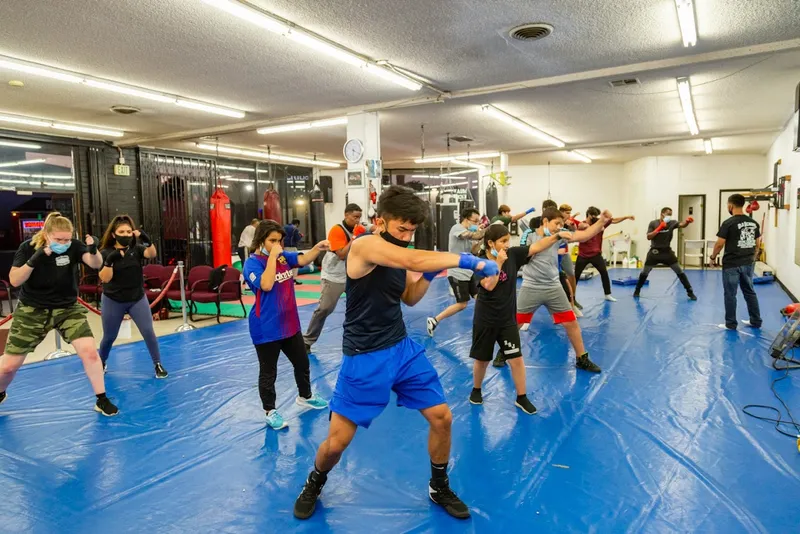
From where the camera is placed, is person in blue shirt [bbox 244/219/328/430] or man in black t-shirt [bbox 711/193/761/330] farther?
man in black t-shirt [bbox 711/193/761/330]

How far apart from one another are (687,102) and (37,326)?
869cm

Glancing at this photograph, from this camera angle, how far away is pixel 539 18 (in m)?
4.64

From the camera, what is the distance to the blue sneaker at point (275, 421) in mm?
3574

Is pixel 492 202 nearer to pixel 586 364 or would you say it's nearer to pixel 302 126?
pixel 302 126

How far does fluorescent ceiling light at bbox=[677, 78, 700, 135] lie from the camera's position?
6.82 metres

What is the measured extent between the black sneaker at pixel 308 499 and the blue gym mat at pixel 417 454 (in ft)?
0.15

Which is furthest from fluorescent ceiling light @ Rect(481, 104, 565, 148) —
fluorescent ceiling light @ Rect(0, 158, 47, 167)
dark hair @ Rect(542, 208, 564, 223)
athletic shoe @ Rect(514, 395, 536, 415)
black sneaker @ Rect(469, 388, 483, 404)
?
fluorescent ceiling light @ Rect(0, 158, 47, 167)

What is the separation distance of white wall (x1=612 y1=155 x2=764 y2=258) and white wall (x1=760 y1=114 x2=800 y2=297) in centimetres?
235

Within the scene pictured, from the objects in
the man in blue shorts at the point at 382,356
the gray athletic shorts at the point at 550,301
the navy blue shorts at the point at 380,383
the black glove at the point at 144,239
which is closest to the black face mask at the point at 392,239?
the man in blue shorts at the point at 382,356

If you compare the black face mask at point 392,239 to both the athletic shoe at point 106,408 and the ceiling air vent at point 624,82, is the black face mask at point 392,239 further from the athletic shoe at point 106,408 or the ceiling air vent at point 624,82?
the ceiling air vent at point 624,82

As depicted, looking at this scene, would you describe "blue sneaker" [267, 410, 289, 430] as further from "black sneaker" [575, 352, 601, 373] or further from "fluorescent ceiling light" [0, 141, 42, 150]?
"fluorescent ceiling light" [0, 141, 42, 150]

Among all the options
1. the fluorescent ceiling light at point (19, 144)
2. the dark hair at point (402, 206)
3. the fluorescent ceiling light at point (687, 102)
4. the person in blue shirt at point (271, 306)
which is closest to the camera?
the dark hair at point (402, 206)

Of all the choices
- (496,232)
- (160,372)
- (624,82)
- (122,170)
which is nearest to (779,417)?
(496,232)

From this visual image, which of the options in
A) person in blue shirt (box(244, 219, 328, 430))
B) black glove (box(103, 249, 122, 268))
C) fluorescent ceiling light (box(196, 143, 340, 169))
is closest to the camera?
person in blue shirt (box(244, 219, 328, 430))
